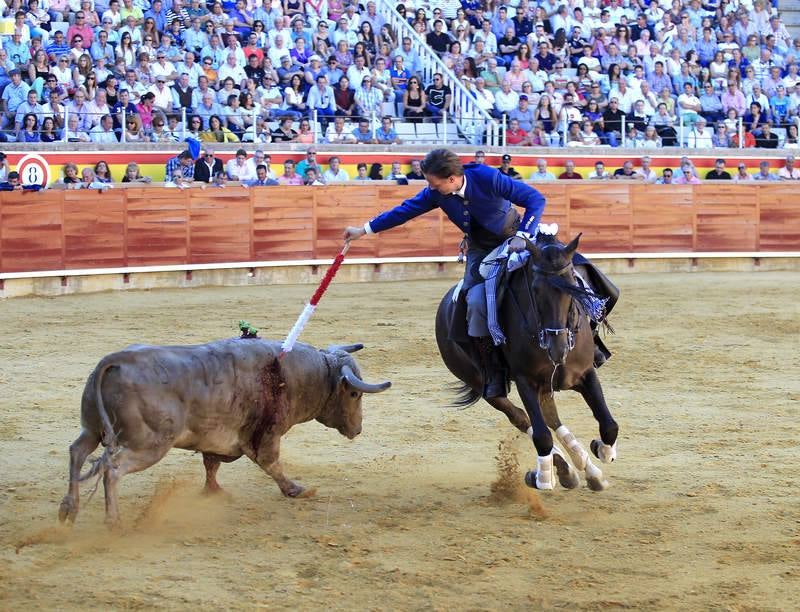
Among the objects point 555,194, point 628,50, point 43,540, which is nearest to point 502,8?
point 628,50

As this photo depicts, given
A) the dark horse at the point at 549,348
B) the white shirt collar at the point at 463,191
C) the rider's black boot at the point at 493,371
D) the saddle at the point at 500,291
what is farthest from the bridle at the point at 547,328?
the white shirt collar at the point at 463,191

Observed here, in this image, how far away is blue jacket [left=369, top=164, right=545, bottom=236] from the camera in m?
6.14

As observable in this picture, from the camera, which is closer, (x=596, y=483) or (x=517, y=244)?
(x=517, y=244)

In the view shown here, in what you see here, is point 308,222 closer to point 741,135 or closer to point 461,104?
point 461,104

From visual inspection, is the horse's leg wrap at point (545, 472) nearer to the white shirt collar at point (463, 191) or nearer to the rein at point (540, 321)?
the rein at point (540, 321)

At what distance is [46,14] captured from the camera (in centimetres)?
1658

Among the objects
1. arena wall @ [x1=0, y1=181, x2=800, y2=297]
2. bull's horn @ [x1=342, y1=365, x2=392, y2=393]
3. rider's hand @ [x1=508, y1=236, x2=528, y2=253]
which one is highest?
rider's hand @ [x1=508, y1=236, x2=528, y2=253]

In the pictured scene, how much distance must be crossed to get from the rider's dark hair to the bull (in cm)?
103

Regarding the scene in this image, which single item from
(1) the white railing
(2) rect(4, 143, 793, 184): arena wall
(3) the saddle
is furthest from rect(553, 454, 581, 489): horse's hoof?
(1) the white railing

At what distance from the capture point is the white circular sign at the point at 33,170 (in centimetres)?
1509

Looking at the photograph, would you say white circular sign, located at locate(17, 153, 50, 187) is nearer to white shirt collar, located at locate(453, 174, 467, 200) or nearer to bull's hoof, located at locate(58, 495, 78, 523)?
white shirt collar, located at locate(453, 174, 467, 200)

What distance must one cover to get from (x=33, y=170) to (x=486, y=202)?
33.4 feet

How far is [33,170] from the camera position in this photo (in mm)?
15203

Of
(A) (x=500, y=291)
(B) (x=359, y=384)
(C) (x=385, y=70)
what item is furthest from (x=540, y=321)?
(C) (x=385, y=70)
